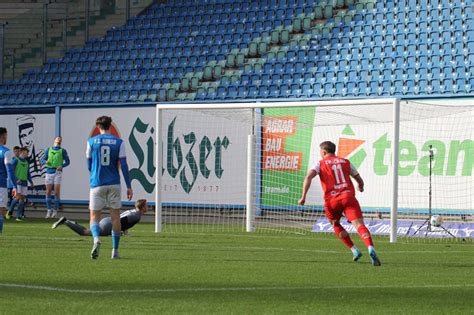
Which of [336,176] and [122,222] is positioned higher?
[336,176]

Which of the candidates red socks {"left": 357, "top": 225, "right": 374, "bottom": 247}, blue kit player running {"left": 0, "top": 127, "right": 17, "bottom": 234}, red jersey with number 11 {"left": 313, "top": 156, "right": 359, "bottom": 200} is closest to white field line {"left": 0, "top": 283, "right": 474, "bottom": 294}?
red socks {"left": 357, "top": 225, "right": 374, "bottom": 247}

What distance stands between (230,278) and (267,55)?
19.7 meters

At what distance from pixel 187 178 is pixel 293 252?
9.78 metres

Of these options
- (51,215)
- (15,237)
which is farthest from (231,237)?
(51,215)

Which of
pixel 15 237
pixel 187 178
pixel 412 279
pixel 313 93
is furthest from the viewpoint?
pixel 313 93

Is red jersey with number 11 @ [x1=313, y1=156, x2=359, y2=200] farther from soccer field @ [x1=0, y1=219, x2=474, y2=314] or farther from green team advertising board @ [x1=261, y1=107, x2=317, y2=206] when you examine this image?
green team advertising board @ [x1=261, y1=107, x2=317, y2=206]

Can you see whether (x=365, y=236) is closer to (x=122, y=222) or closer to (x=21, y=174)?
(x=122, y=222)

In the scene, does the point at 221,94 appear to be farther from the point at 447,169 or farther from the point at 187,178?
the point at 447,169

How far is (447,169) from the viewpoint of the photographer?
23.6 m

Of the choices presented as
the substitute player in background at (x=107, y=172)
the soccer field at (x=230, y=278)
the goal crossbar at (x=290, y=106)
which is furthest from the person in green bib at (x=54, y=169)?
the substitute player in background at (x=107, y=172)

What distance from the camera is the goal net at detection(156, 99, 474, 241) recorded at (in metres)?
23.7

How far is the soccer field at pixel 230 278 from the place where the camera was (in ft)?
34.1

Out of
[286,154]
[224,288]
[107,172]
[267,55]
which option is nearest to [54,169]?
[267,55]

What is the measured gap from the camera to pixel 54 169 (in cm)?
3062
